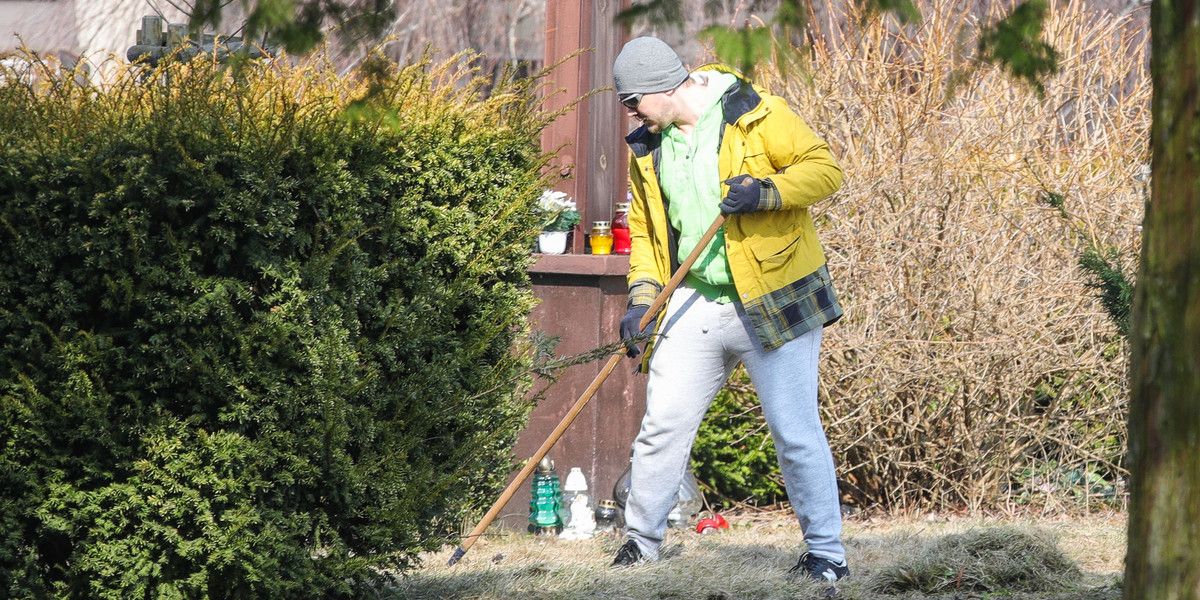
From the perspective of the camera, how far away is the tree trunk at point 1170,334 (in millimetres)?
1947

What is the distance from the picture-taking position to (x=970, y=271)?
18.0ft

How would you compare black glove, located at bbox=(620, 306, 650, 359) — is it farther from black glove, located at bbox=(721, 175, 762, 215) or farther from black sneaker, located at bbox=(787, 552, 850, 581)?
black sneaker, located at bbox=(787, 552, 850, 581)

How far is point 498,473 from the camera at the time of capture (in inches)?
169

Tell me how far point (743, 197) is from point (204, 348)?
1678 mm

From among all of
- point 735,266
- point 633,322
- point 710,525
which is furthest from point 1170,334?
point 710,525

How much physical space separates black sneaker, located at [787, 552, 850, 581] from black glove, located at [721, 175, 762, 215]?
3.94 ft

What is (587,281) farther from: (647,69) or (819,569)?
(819,569)

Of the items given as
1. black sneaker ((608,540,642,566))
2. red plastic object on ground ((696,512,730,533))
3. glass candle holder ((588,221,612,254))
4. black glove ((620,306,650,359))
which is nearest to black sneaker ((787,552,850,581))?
black sneaker ((608,540,642,566))

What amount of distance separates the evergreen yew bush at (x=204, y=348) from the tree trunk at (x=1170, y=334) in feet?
5.37

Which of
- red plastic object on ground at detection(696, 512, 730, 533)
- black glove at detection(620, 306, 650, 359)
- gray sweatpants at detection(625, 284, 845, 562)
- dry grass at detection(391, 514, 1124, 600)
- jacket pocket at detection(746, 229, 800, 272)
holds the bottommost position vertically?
dry grass at detection(391, 514, 1124, 600)

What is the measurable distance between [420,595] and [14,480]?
1.32 metres

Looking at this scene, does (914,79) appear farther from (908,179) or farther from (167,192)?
(167,192)

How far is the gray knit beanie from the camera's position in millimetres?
3947

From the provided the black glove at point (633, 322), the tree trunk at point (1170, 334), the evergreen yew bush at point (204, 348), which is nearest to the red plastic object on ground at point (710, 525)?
the black glove at point (633, 322)
